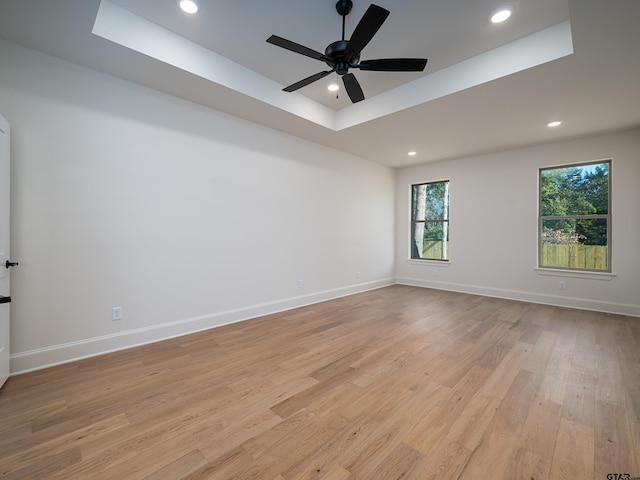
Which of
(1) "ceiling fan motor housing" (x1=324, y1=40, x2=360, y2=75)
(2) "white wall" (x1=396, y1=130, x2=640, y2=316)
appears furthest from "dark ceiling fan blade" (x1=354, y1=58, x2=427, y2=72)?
(2) "white wall" (x1=396, y1=130, x2=640, y2=316)

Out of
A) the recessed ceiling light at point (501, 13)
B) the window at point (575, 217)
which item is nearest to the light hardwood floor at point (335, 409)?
the window at point (575, 217)

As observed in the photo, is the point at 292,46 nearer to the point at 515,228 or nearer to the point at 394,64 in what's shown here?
the point at 394,64

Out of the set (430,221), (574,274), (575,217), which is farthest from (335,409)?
(430,221)

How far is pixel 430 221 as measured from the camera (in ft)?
21.0

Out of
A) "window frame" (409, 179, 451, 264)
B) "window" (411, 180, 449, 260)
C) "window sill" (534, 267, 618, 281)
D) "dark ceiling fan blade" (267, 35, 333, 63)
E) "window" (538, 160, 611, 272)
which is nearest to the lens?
"dark ceiling fan blade" (267, 35, 333, 63)

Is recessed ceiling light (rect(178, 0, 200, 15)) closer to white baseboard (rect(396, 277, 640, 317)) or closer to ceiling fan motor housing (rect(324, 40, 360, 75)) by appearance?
ceiling fan motor housing (rect(324, 40, 360, 75))

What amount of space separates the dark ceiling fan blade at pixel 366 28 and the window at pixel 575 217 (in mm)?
4637

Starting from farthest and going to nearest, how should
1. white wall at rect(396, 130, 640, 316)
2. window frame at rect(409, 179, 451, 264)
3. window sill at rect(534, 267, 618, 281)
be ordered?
window frame at rect(409, 179, 451, 264) → window sill at rect(534, 267, 618, 281) → white wall at rect(396, 130, 640, 316)

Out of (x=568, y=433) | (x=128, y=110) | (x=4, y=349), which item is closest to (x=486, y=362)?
(x=568, y=433)

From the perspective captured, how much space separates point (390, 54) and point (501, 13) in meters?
0.97

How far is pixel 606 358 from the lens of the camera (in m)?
2.73

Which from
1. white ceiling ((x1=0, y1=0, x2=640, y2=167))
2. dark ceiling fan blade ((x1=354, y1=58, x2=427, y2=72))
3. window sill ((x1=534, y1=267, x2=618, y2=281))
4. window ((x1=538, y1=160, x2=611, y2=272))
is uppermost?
white ceiling ((x1=0, y1=0, x2=640, y2=167))

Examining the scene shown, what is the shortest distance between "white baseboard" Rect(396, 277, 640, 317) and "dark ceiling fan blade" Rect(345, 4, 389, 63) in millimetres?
5019

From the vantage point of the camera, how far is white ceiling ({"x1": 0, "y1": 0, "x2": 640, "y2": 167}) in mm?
2275
